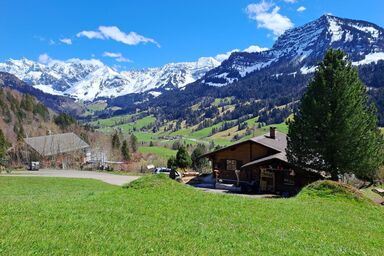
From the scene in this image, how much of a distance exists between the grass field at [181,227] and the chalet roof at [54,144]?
97.9 meters

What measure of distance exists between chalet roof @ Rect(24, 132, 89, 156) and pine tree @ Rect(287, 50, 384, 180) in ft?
293

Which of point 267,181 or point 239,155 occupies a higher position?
point 239,155

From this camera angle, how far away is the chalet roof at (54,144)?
11444cm

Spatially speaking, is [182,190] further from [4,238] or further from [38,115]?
[38,115]

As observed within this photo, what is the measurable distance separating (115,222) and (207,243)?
4.16 metres

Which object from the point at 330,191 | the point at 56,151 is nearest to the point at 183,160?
the point at 56,151

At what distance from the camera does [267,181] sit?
161ft

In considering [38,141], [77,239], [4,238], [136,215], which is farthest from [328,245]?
[38,141]

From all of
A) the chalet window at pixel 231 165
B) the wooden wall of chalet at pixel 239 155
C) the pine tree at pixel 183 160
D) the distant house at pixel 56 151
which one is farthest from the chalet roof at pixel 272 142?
the distant house at pixel 56 151

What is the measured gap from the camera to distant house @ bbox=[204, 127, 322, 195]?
47.2 m

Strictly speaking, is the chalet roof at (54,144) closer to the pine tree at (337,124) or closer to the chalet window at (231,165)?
the chalet window at (231,165)

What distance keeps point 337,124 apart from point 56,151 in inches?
3698

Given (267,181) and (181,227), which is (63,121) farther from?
(181,227)

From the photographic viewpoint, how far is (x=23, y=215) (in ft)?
52.1
